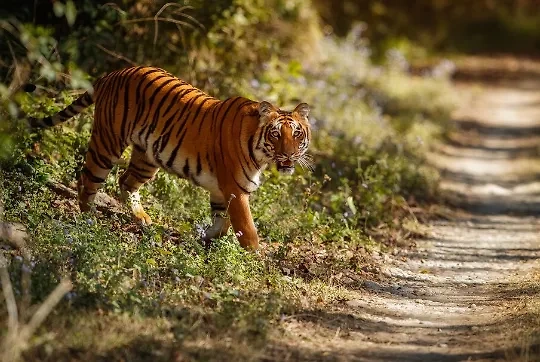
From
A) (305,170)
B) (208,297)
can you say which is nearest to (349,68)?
(305,170)

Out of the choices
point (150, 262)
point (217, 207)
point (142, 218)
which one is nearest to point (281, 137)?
point (217, 207)

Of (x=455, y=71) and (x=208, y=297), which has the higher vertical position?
(x=455, y=71)

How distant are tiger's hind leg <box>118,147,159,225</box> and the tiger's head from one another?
4.09 feet

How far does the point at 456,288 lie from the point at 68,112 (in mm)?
3473

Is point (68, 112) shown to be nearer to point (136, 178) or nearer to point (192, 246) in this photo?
point (136, 178)

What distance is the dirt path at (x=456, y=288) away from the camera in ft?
20.8

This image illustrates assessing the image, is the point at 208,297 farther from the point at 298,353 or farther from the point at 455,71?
the point at 455,71

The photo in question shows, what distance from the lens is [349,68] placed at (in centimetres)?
1706

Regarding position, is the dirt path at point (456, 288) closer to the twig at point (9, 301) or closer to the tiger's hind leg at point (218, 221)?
the tiger's hind leg at point (218, 221)

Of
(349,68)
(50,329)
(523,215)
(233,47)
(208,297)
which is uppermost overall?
(349,68)

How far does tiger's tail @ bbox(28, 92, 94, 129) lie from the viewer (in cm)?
841

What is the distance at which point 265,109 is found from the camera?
7.65m

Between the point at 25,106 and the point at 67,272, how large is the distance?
2.77 metres

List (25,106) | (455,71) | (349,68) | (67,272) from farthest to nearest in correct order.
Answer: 1. (455,71)
2. (349,68)
3. (25,106)
4. (67,272)
